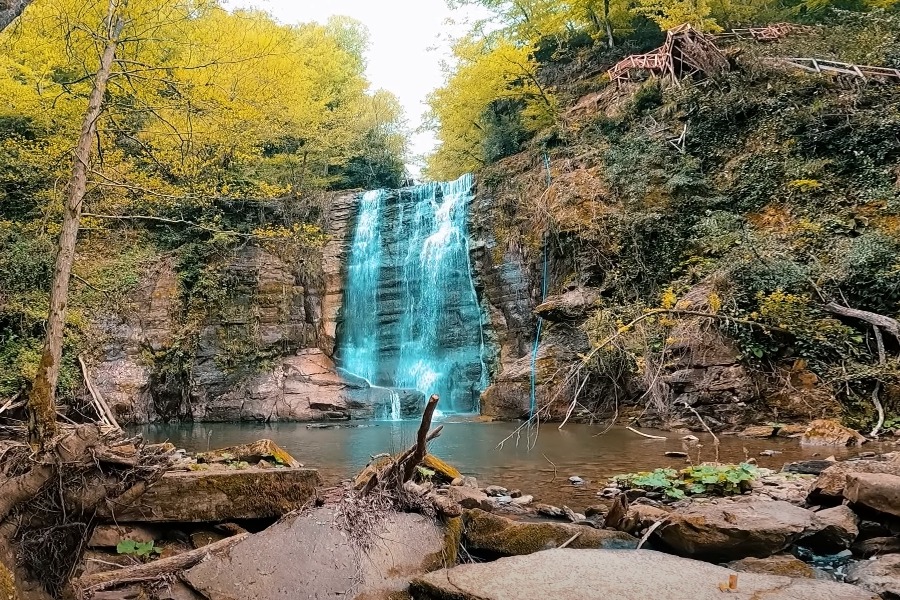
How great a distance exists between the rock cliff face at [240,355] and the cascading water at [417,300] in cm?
123

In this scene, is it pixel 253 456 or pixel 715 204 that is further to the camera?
pixel 715 204

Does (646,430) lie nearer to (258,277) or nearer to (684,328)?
(684,328)

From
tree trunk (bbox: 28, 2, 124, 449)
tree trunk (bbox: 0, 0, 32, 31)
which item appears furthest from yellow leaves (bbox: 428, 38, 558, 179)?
tree trunk (bbox: 0, 0, 32, 31)

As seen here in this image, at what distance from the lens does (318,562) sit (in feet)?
9.31

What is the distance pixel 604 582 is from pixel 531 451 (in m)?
5.56

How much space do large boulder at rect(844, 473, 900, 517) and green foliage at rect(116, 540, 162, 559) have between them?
4.33 m

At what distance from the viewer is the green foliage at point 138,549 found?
3.04 m

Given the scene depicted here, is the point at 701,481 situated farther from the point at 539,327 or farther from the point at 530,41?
the point at 530,41

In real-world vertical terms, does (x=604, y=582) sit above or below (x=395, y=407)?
above

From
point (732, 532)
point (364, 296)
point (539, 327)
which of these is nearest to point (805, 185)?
point (539, 327)

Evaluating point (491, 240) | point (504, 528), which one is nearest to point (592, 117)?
point (491, 240)

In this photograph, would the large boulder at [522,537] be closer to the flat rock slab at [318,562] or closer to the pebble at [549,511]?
the flat rock slab at [318,562]

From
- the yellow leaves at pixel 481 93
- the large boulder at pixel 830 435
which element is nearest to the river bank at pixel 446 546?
the large boulder at pixel 830 435

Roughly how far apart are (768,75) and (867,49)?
2.11 metres
